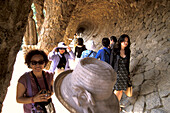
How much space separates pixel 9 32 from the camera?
2.85ft

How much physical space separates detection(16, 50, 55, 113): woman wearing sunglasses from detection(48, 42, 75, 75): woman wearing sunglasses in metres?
1.41

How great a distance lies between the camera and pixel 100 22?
8.94m

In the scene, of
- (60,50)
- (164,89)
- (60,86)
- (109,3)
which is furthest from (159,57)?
(109,3)

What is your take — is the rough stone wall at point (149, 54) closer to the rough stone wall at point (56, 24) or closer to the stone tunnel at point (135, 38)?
the stone tunnel at point (135, 38)

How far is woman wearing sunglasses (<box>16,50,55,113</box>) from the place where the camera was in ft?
4.17

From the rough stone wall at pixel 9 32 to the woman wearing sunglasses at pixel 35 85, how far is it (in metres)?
0.41

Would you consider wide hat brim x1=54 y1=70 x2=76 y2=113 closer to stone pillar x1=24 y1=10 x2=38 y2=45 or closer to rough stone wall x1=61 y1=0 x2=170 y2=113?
rough stone wall x1=61 y1=0 x2=170 y2=113

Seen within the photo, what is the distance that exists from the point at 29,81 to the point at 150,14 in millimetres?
4260

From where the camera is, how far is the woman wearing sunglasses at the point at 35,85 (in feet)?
4.17


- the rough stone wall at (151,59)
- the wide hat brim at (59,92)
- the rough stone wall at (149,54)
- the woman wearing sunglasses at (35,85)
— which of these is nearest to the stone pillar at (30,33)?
the rough stone wall at (149,54)

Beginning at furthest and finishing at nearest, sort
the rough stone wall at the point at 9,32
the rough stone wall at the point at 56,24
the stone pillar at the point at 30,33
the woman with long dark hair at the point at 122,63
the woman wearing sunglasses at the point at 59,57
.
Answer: the stone pillar at the point at 30,33, the rough stone wall at the point at 56,24, the woman wearing sunglasses at the point at 59,57, the woman with long dark hair at the point at 122,63, the rough stone wall at the point at 9,32

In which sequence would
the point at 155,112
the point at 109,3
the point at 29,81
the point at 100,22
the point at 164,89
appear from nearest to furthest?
1. the point at 29,81
2. the point at 155,112
3. the point at 164,89
4. the point at 109,3
5. the point at 100,22

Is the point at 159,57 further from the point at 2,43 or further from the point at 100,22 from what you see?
the point at 100,22

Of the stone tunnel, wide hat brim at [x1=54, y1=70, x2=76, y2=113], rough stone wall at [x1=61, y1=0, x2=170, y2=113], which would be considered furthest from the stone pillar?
wide hat brim at [x1=54, y1=70, x2=76, y2=113]
